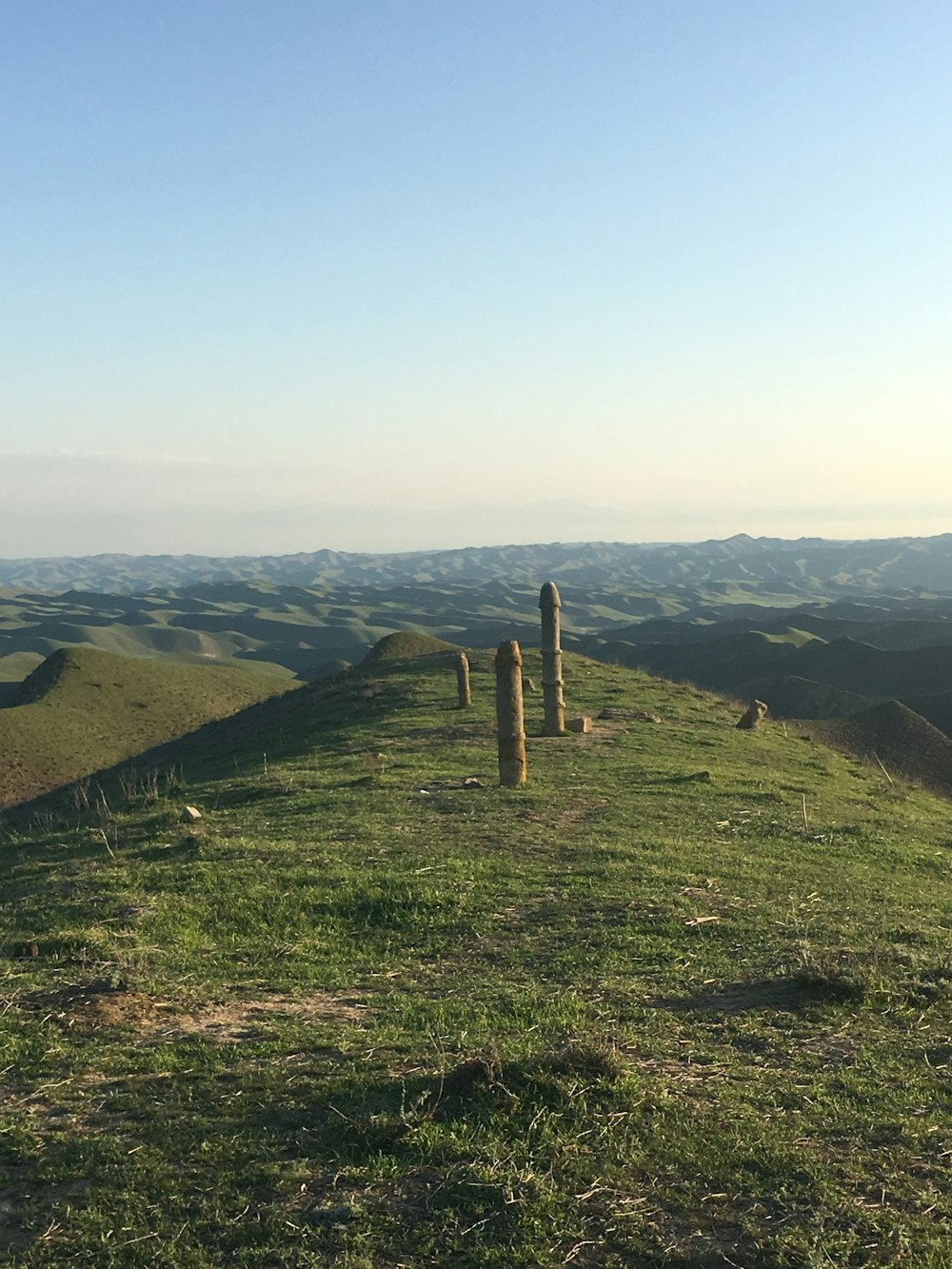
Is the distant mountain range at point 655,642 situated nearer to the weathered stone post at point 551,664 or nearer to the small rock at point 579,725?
the small rock at point 579,725

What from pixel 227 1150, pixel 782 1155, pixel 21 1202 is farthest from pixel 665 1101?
pixel 21 1202

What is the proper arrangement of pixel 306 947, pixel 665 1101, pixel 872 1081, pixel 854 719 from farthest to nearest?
1. pixel 854 719
2. pixel 306 947
3. pixel 872 1081
4. pixel 665 1101

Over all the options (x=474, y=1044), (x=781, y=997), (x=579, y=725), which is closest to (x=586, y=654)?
(x=579, y=725)

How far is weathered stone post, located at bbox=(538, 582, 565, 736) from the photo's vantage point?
23.2 m

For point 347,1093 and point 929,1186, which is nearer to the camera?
point 929,1186

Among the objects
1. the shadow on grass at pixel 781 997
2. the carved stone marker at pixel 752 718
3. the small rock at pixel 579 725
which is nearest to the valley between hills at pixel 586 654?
the carved stone marker at pixel 752 718

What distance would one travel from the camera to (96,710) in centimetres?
4900

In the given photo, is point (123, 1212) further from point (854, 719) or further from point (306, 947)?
point (854, 719)

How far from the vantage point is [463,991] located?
7930mm

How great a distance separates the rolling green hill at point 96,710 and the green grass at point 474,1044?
95.1 feet

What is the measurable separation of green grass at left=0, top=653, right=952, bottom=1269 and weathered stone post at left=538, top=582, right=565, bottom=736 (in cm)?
827

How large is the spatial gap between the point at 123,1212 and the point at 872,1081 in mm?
4320

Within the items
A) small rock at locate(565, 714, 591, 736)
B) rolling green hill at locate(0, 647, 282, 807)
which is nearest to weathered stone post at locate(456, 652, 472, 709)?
small rock at locate(565, 714, 591, 736)

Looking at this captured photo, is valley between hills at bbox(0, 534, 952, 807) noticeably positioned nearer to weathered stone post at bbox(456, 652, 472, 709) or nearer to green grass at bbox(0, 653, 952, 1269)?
weathered stone post at bbox(456, 652, 472, 709)
